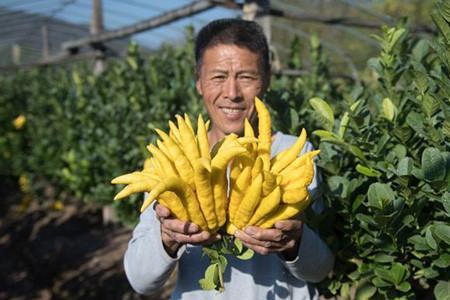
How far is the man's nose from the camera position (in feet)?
5.13

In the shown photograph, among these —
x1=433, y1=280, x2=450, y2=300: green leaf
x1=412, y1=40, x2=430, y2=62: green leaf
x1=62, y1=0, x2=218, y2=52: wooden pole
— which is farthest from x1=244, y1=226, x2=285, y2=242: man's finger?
x1=62, y1=0, x2=218, y2=52: wooden pole

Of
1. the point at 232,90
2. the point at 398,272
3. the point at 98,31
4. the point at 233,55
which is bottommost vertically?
the point at 98,31

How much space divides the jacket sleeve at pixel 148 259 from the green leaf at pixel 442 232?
0.71 metres

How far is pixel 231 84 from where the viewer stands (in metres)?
1.57

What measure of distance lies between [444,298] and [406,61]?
0.99 m

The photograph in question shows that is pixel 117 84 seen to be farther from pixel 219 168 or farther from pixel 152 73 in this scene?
pixel 219 168

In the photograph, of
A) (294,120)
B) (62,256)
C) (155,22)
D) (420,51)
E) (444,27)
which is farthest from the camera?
(62,256)

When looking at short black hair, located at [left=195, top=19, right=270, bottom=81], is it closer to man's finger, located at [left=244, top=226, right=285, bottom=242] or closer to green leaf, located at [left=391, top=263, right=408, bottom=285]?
man's finger, located at [left=244, top=226, right=285, bottom=242]

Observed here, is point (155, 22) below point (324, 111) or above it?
below

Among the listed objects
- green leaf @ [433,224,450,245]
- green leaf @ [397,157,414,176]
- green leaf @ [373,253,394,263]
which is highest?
green leaf @ [397,157,414,176]

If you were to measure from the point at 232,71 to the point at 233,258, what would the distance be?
1.91 feet

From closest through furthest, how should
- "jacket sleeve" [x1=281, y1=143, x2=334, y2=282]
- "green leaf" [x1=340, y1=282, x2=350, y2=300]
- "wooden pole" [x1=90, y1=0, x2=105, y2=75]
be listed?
1. "jacket sleeve" [x1=281, y1=143, x2=334, y2=282]
2. "green leaf" [x1=340, y1=282, x2=350, y2=300]
3. "wooden pole" [x1=90, y1=0, x2=105, y2=75]

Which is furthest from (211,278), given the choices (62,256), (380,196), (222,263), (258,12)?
(62,256)

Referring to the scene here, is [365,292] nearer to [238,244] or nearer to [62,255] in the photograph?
[238,244]
